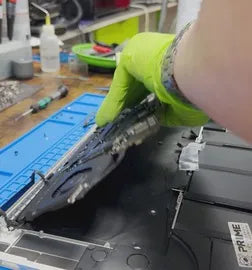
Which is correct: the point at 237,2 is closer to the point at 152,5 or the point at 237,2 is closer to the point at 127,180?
the point at 127,180

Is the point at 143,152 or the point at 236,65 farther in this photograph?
the point at 143,152

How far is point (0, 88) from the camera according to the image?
1.06m

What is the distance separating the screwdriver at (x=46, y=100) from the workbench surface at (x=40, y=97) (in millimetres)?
10

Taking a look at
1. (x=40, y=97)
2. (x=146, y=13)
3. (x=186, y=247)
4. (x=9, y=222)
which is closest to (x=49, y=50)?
(x=40, y=97)

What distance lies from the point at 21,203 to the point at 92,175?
0.12 m

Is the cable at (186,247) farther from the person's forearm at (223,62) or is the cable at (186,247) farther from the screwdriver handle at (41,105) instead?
the screwdriver handle at (41,105)

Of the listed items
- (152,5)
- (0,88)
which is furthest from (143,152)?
(152,5)

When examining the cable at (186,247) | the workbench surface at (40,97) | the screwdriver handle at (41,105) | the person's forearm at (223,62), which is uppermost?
the person's forearm at (223,62)

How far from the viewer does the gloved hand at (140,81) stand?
0.56 metres

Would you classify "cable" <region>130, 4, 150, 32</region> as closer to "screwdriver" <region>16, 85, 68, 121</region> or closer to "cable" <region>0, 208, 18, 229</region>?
"screwdriver" <region>16, 85, 68, 121</region>

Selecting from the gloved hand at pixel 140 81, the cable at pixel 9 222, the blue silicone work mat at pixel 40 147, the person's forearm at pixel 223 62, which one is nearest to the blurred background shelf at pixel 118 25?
the blue silicone work mat at pixel 40 147

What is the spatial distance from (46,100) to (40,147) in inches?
10.1

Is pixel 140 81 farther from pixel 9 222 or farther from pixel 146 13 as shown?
pixel 146 13

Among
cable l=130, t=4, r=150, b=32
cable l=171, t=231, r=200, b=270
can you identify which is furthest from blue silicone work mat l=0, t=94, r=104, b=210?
cable l=130, t=4, r=150, b=32
